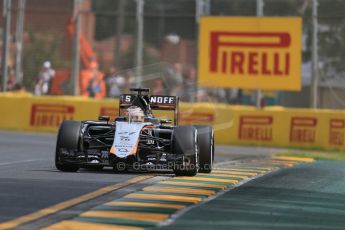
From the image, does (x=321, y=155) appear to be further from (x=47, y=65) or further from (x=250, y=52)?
(x=47, y=65)

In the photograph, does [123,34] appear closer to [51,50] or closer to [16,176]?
[51,50]

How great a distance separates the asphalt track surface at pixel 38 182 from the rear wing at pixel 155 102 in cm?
116

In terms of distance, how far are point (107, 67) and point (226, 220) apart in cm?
2006

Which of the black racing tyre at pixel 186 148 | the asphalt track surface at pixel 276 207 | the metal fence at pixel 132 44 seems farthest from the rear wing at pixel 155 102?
the metal fence at pixel 132 44

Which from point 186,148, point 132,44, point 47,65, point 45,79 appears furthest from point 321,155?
point 45,79

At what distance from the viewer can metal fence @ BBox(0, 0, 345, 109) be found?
27000 millimetres

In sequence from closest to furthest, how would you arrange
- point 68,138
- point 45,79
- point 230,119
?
1. point 68,138
2. point 230,119
3. point 45,79

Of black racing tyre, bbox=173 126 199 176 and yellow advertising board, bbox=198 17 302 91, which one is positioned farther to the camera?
yellow advertising board, bbox=198 17 302 91

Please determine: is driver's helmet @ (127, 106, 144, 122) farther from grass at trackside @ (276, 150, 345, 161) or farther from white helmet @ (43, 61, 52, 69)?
white helmet @ (43, 61, 52, 69)

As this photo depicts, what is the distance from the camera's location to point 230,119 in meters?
26.3

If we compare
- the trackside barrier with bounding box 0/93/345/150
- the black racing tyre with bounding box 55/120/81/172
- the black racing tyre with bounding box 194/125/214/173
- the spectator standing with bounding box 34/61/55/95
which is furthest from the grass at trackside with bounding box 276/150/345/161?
the spectator standing with bounding box 34/61/55/95

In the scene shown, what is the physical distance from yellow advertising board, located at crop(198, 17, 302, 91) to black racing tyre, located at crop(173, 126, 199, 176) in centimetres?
1390

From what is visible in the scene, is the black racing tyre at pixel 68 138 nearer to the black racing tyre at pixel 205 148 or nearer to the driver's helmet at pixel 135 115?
the driver's helmet at pixel 135 115

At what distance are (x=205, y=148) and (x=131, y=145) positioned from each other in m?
1.39
